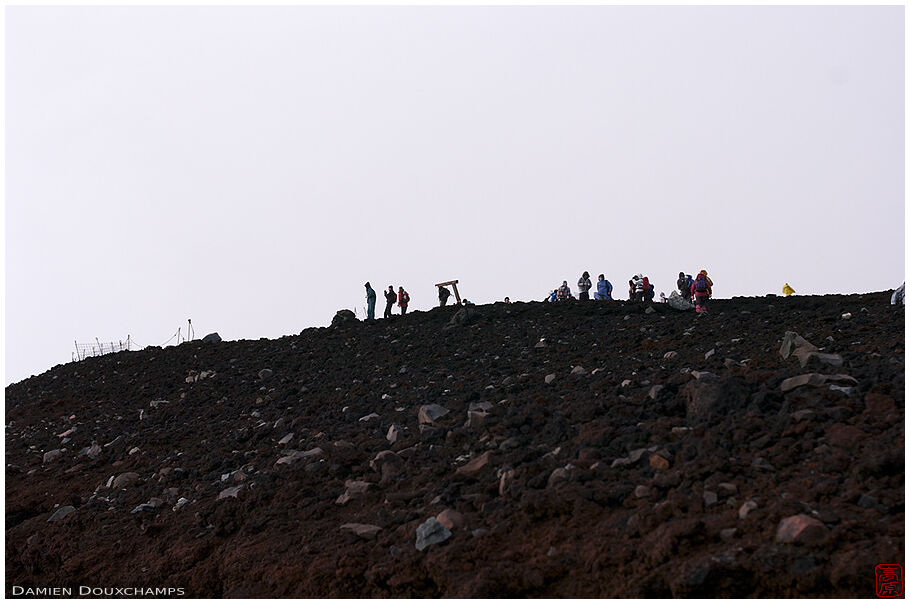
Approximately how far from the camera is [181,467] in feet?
41.6

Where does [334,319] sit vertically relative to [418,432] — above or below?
above

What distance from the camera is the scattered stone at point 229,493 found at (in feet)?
34.3

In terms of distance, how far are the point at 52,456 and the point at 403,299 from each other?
14.3 metres

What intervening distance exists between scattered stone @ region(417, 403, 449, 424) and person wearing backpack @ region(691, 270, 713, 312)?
1132cm

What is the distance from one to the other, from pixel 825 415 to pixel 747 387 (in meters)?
1.31

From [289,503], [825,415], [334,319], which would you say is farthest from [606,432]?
[334,319]

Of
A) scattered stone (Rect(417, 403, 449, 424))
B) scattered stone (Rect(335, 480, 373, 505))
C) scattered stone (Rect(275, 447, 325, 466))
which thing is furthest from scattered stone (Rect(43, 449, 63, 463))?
scattered stone (Rect(335, 480, 373, 505))

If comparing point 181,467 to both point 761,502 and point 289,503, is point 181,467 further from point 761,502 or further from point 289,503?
point 761,502

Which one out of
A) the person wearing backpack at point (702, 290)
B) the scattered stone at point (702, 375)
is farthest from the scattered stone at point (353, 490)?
the person wearing backpack at point (702, 290)

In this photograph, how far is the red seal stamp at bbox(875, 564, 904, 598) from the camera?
533cm

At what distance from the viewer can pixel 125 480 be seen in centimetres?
1262

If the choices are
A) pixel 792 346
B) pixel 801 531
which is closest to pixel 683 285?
pixel 792 346

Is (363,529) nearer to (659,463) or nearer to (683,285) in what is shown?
(659,463)

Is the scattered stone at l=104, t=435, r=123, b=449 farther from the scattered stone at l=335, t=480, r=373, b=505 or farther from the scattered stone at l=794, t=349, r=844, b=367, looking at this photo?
the scattered stone at l=794, t=349, r=844, b=367
